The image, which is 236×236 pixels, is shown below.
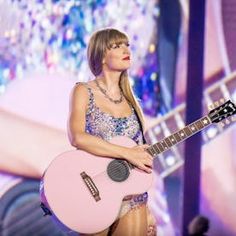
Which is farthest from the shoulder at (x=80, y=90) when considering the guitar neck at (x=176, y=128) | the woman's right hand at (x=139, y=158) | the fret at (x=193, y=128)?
the guitar neck at (x=176, y=128)

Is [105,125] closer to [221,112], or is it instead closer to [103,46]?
[103,46]

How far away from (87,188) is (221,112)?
29.5 inches

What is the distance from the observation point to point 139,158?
2.50 m

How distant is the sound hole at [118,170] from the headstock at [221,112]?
505mm

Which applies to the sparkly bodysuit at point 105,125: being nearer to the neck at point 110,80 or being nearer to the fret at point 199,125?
the neck at point 110,80

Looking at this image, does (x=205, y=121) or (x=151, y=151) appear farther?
(x=205, y=121)

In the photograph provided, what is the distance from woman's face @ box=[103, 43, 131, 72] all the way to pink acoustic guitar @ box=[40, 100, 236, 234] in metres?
0.34

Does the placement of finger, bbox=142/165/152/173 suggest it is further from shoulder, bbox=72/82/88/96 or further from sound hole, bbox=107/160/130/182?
shoulder, bbox=72/82/88/96

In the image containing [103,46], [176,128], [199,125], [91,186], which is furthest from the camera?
[176,128]

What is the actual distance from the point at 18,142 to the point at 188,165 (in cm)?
131

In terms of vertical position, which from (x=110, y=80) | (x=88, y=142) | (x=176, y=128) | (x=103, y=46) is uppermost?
(x=103, y=46)

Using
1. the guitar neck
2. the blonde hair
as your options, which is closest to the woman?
the blonde hair

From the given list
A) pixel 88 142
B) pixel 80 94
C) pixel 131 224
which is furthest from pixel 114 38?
pixel 131 224

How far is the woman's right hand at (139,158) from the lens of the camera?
98.0 inches
